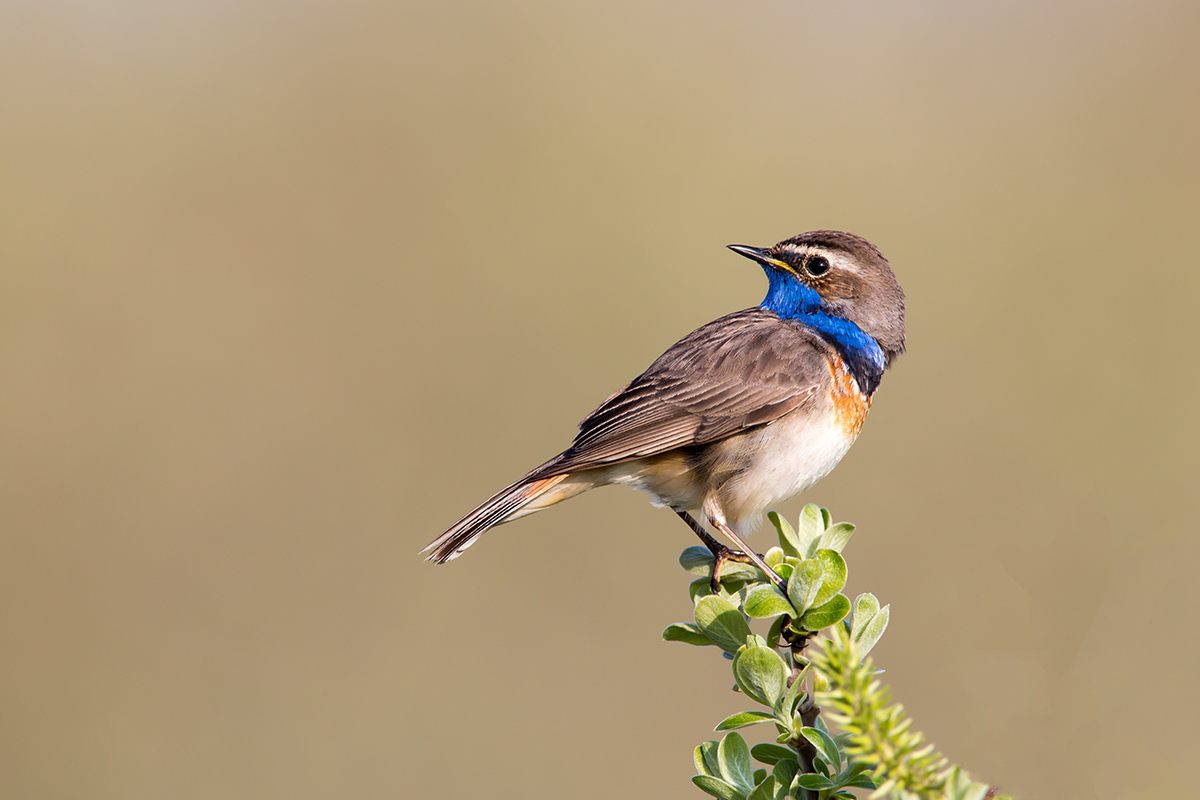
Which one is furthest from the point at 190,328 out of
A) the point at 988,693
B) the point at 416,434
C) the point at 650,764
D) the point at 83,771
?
the point at 988,693

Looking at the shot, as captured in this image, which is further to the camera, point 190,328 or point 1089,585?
point 190,328

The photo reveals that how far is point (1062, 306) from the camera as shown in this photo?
949cm

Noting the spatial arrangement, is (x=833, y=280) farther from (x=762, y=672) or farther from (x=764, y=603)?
(x=762, y=672)

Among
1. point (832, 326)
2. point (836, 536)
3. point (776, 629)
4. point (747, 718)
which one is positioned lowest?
point (747, 718)

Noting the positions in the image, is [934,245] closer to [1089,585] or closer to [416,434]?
[1089,585]

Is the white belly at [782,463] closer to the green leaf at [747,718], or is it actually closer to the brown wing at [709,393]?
the brown wing at [709,393]

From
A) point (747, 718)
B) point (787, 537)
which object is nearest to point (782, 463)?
point (787, 537)

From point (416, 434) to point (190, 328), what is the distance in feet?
7.87

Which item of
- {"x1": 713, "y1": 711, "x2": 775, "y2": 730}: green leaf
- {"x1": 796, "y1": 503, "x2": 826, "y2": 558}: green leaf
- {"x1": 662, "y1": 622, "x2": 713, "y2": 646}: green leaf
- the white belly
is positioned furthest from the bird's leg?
{"x1": 713, "y1": 711, "x2": 775, "y2": 730}: green leaf

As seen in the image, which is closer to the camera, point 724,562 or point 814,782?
point 814,782

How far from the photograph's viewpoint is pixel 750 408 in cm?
505

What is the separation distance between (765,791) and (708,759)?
16 cm

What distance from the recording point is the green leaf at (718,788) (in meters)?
2.16

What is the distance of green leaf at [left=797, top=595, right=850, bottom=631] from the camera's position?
2.60 meters
